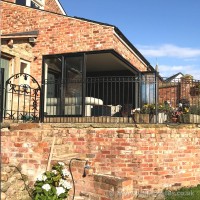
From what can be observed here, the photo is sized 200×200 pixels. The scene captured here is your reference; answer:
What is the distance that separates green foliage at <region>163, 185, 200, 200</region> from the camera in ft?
21.8

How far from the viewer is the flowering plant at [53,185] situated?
6.07 metres

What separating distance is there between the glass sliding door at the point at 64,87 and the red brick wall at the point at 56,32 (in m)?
0.28

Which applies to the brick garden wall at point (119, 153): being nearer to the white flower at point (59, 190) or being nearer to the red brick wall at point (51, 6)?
the white flower at point (59, 190)

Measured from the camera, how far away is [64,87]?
10.1 meters

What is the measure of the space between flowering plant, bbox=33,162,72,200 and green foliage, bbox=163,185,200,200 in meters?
2.22

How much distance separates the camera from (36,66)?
10.9 meters

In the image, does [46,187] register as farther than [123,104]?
No

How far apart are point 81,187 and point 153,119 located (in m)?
2.37

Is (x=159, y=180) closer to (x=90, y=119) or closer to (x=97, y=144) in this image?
(x=97, y=144)

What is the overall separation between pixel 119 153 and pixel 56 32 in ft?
18.3

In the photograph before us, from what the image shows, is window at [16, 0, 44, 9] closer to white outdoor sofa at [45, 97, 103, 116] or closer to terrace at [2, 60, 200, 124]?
terrace at [2, 60, 200, 124]

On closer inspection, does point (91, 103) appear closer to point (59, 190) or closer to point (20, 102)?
point (20, 102)

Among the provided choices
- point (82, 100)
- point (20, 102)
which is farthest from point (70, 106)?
point (20, 102)

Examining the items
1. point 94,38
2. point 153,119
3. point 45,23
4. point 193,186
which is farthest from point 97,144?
point 45,23
